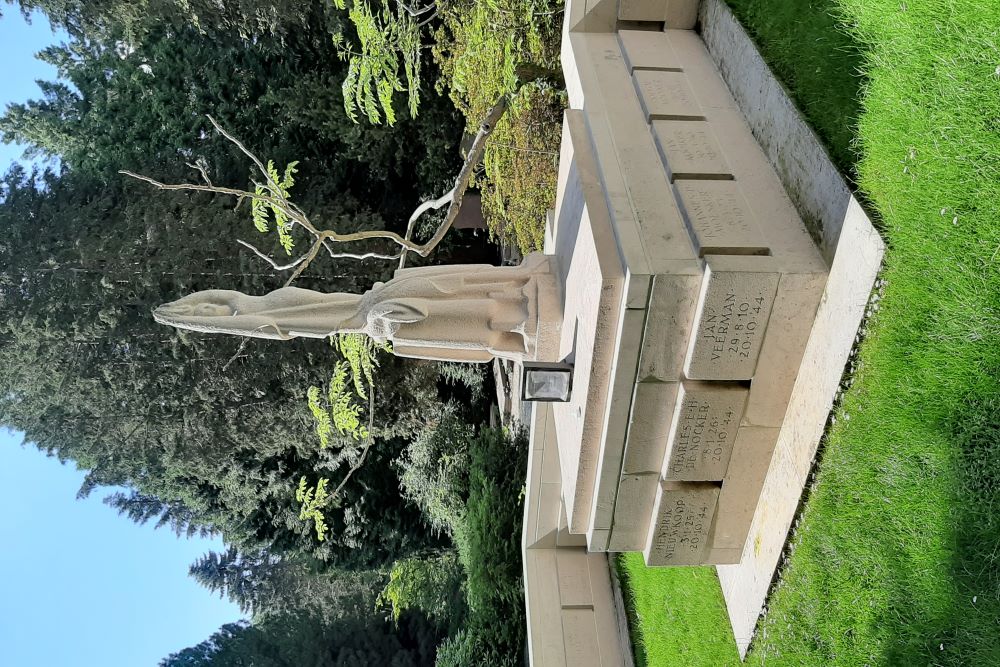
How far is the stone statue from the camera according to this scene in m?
5.26

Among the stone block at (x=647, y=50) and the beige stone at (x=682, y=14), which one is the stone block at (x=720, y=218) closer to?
the stone block at (x=647, y=50)

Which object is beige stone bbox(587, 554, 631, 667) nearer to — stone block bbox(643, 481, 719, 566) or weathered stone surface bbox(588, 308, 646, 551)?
stone block bbox(643, 481, 719, 566)

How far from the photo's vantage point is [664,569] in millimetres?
7395

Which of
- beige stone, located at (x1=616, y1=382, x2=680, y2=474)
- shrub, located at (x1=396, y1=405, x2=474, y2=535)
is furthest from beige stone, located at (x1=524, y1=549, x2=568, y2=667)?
beige stone, located at (x1=616, y1=382, x2=680, y2=474)

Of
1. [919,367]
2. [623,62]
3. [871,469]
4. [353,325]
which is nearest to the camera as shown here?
[919,367]

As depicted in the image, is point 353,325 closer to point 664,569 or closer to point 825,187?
point 825,187

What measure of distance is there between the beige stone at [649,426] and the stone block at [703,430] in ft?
0.19

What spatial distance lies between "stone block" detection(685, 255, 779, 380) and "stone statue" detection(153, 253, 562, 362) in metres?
1.43

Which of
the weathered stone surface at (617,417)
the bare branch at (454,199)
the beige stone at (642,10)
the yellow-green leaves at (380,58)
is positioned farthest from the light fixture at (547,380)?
the yellow-green leaves at (380,58)

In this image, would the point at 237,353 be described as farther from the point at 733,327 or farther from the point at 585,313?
the point at 733,327

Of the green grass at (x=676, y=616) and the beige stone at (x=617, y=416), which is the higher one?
the beige stone at (x=617, y=416)

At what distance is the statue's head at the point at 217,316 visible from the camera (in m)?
5.25

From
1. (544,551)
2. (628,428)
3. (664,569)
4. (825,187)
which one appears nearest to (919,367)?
(825,187)

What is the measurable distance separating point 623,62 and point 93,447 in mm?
12715
